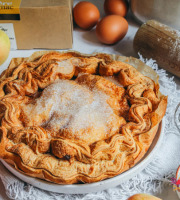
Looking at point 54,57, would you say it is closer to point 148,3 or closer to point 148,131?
point 148,131

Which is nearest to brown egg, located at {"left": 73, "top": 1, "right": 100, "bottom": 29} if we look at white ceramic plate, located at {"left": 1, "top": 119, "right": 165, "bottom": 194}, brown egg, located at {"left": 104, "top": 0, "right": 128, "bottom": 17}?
brown egg, located at {"left": 104, "top": 0, "right": 128, "bottom": 17}

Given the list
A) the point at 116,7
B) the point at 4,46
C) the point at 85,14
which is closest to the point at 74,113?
the point at 4,46

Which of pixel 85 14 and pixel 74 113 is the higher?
pixel 85 14

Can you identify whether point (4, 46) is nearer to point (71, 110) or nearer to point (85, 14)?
point (85, 14)

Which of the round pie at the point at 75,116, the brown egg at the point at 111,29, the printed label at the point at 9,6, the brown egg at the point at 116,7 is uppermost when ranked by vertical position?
the printed label at the point at 9,6

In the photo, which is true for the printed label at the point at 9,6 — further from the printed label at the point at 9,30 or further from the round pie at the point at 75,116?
the round pie at the point at 75,116

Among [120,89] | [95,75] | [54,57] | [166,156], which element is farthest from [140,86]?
[54,57]

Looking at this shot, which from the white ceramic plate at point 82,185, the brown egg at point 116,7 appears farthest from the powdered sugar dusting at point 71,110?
the brown egg at point 116,7
